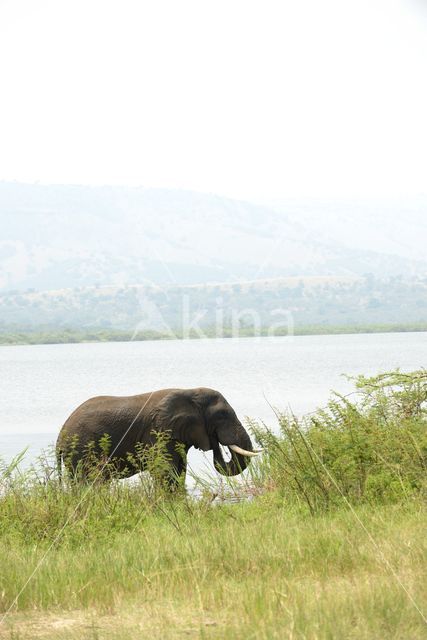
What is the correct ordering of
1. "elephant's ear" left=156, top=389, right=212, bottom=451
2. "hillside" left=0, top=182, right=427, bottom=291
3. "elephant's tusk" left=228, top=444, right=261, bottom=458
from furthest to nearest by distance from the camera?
"hillside" left=0, top=182, right=427, bottom=291 < "elephant's tusk" left=228, top=444, right=261, bottom=458 < "elephant's ear" left=156, top=389, right=212, bottom=451

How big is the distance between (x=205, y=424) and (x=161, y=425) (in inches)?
27.6

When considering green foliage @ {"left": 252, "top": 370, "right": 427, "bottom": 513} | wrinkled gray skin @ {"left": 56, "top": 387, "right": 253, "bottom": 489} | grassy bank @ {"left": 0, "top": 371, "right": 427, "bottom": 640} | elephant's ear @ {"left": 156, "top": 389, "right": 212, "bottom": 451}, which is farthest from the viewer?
elephant's ear @ {"left": 156, "top": 389, "right": 212, "bottom": 451}

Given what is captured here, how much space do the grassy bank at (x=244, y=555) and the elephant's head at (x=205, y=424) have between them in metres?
2.73

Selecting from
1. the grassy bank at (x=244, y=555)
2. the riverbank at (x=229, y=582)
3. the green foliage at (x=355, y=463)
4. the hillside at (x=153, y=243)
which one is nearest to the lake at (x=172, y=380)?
the hillside at (x=153, y=243)

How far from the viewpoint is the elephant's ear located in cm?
1396

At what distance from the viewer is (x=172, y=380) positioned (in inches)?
2285

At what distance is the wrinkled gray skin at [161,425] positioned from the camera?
1380 cm

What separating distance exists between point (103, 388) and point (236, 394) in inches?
460

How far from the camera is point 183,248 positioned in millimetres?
68625

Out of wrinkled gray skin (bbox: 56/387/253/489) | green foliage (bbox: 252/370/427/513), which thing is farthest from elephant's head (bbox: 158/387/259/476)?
green foliage (bbox: 252/370/427/513)

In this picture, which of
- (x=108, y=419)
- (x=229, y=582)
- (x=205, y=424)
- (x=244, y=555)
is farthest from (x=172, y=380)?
(x=229, y=582)

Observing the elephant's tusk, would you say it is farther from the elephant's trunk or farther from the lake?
the lake

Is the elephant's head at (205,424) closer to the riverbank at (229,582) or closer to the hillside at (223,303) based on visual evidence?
the riverbank at (229,582)

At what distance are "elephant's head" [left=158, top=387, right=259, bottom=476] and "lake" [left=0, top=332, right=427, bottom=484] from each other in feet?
20.0
